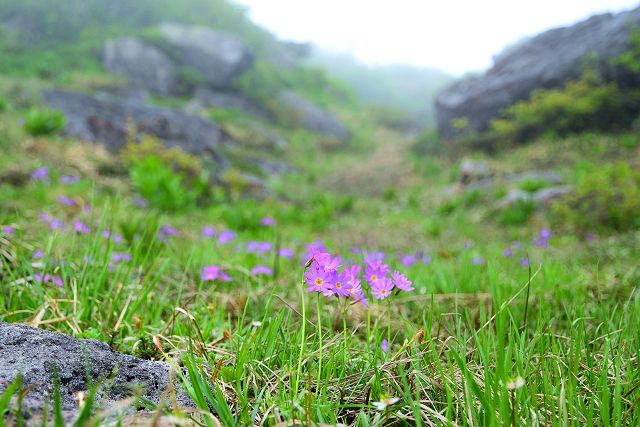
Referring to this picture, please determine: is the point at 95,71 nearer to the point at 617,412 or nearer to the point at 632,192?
the point at 632,192

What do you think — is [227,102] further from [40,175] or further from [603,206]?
[603,206]

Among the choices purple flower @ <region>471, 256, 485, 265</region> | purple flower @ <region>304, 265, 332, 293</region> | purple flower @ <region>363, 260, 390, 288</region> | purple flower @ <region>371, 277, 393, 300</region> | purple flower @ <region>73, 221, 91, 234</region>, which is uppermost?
purple flower @ <region>304, 265, 332, 293</region>

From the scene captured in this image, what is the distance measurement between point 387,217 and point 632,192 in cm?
424

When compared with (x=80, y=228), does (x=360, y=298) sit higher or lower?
higher

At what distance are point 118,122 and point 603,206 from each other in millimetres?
9563

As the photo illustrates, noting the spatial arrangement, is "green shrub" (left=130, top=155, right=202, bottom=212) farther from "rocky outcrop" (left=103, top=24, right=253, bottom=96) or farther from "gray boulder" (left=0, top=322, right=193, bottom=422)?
"rocky outcrop" (left=103, top=24, right=253, bottom=96)

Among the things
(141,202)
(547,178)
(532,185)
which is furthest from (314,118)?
(141,202)

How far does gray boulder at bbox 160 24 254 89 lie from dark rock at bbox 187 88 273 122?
2.66ft

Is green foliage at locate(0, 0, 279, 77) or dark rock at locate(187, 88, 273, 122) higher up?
green foliage at locate(0, 0, 279, 77)

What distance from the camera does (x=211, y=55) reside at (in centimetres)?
2245

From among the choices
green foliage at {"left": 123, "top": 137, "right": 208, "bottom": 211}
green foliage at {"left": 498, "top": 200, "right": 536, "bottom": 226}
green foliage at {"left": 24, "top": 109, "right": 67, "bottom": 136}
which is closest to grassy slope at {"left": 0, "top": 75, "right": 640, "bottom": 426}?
green foliage at {"left": 123, "top": 137, "right": 208, "bottom": 211}

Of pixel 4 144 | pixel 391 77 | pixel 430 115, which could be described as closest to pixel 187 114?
pixel 4 144

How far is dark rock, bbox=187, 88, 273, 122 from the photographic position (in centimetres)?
2072

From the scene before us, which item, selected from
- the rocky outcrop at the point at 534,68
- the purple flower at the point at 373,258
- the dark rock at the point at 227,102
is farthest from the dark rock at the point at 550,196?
the dark rock at the point at 227,102
